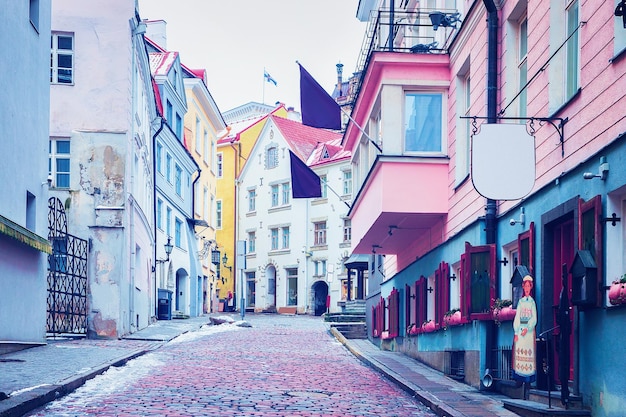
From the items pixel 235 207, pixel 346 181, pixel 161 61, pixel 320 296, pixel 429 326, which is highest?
pixel 161 61

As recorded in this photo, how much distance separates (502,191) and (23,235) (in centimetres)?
934

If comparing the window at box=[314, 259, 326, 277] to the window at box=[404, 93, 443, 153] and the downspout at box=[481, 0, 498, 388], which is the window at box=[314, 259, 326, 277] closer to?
the window at box=[404, 93, 443, 153]

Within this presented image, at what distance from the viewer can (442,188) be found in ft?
56.3

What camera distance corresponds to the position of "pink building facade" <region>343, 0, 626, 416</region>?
30.3 ft

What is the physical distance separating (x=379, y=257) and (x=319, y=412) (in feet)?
62.4

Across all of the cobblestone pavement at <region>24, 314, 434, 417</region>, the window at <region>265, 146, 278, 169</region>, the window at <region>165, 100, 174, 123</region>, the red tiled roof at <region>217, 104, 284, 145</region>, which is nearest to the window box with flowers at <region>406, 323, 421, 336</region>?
the cobblestone pavement at <region>24, 314, 434, 417</region>

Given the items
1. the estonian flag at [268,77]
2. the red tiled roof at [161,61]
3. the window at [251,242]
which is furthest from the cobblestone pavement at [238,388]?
the estonian flag at [268,77]

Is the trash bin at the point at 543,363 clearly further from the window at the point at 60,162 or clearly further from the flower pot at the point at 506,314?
the window at the point at 60,162

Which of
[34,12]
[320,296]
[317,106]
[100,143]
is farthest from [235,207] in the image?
[34,12]

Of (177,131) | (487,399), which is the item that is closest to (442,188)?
(487,399)

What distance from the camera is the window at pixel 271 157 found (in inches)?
2483

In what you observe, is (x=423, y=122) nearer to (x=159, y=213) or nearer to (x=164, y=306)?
(x=164, y=306)

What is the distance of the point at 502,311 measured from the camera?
12.6 m

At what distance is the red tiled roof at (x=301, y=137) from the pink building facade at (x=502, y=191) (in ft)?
126
